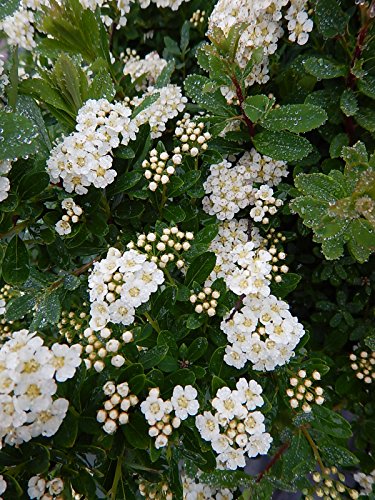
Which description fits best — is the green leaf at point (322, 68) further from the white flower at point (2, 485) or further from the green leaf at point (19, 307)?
the white flower at point (2, 485)

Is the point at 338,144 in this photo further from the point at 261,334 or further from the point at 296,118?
the point at 261,334

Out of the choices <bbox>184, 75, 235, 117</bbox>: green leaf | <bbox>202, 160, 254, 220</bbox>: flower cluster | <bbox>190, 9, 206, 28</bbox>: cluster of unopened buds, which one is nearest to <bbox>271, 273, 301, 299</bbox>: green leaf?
<bbox>202, 160, 254, 220</bbox>: flower cluster

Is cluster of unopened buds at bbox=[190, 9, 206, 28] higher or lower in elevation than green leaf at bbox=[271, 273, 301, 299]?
higher

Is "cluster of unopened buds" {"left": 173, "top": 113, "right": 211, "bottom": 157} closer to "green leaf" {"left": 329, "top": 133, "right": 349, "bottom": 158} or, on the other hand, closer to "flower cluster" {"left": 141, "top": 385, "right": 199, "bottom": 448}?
"green leaf" {"left": 329, "top": 133, "right": 349, "bottom": 158}

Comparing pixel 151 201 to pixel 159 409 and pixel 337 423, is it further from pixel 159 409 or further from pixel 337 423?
pixel 337 423

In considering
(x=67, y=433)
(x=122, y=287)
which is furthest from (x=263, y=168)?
(x=67, y=433)

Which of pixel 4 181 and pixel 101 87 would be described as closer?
pixel 4 181
